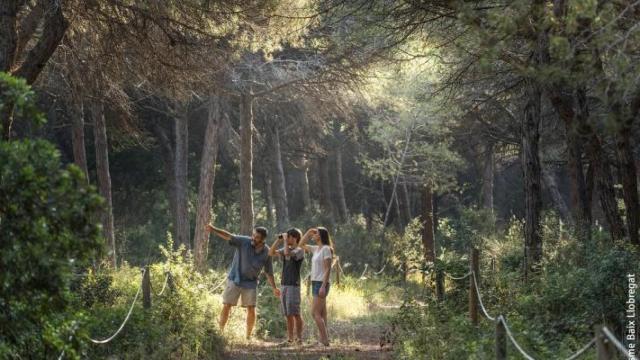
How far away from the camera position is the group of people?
13.8 metres

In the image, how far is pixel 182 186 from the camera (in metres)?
26.9

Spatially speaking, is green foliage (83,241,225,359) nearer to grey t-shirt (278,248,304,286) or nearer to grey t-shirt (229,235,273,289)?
grey t-shirt (229,235,273,289)

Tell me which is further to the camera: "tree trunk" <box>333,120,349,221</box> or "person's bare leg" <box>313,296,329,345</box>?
"tree trunk" <box>333,120,349,221</box>

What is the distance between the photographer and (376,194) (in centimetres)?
4506

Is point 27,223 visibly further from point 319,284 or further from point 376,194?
point 376,194

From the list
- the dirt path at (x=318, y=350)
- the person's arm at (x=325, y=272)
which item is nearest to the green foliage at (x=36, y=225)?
the dirt path at (x=318, y=350)

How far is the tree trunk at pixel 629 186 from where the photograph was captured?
13.5m

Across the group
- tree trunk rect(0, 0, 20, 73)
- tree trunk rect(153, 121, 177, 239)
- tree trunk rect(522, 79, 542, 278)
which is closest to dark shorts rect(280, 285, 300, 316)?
tree trunk rect(522, 79, 542, 278)

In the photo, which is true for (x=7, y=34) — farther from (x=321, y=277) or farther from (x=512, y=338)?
(x=512, y=338)

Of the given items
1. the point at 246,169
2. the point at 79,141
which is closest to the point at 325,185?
the point at 246,169

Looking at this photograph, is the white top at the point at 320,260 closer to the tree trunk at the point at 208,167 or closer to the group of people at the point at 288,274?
the group of people at the point at 288,274

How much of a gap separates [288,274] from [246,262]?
70cm

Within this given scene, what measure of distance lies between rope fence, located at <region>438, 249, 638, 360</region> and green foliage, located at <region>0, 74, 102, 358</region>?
10.5ft

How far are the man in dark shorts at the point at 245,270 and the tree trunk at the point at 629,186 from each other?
17.6 feet
